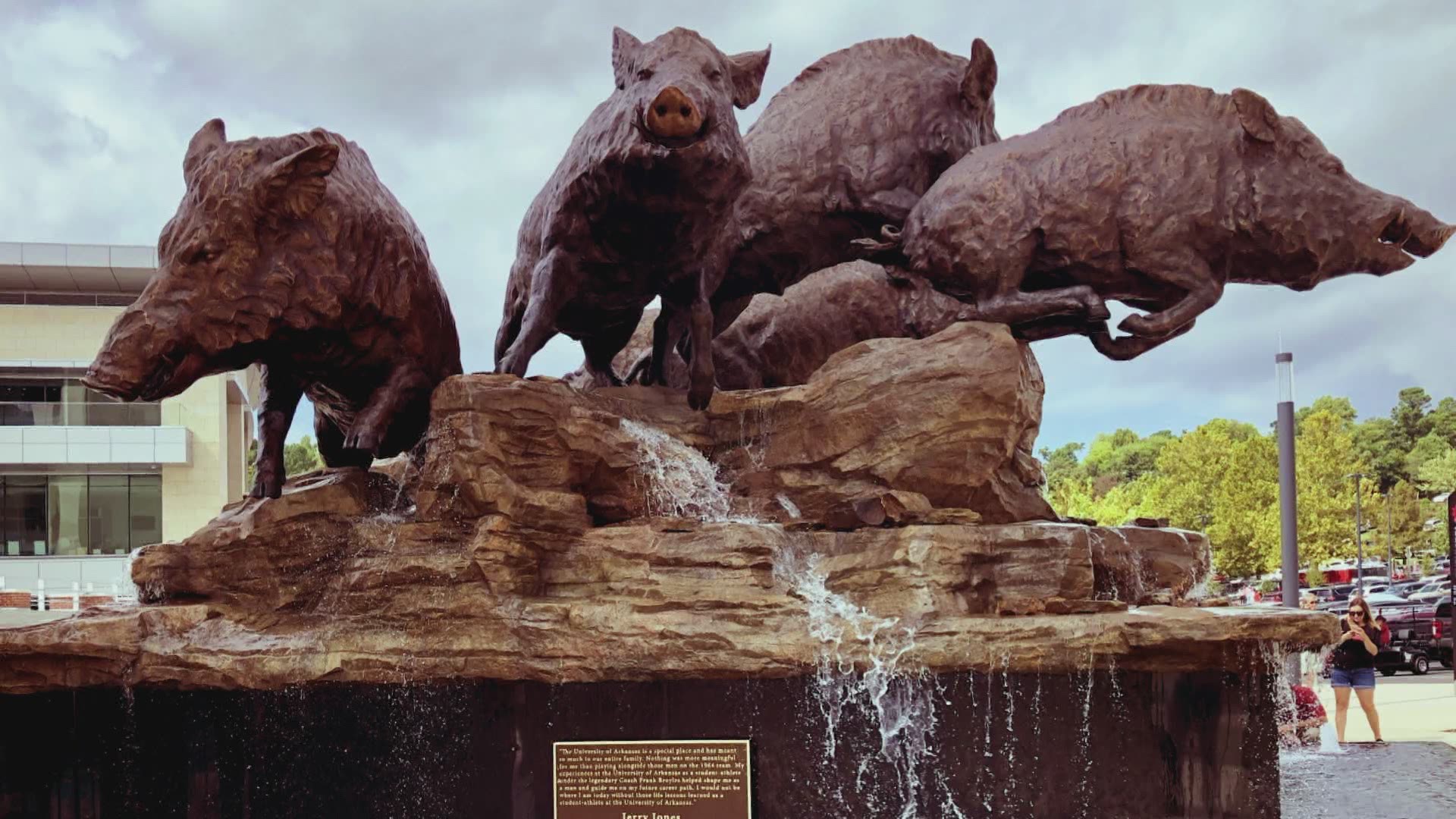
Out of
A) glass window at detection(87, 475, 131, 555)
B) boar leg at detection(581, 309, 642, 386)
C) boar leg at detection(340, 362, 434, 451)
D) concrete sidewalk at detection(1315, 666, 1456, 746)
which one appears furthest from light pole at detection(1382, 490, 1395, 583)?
boar leg at detection(340, 362, 434, 451)

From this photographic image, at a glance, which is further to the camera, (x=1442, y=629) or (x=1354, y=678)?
(x=1442, y=629)

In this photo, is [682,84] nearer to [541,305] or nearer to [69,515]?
[541,305]

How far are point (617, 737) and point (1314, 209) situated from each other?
15.9 feet

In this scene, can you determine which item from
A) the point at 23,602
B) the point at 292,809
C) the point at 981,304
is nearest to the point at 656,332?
the point at 981,304

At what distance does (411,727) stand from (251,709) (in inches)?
28.4

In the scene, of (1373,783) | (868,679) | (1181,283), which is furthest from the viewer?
(1373,783)

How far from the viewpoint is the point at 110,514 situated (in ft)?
82.5

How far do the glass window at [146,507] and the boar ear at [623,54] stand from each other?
22742mm

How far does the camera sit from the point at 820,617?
16.8 ft

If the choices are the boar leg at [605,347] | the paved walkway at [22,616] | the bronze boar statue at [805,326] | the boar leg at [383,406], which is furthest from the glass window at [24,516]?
the boar leg at [383,406]

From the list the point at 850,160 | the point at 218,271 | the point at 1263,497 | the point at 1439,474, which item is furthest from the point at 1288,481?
the point at 1439,474

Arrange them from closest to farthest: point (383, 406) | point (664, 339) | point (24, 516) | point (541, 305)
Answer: point (383, 406) → point (541, 305) → point (664, 339) → point (24, 516)

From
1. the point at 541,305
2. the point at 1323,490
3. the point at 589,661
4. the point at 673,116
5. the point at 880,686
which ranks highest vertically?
the point at 673,116

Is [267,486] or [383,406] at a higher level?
[383,406]
